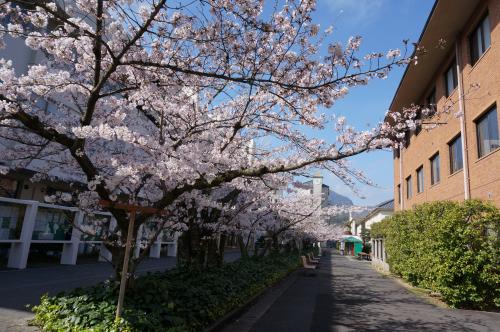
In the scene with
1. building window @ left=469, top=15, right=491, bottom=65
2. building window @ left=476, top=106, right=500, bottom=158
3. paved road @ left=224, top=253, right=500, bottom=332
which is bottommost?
paved road @ left=224, top=253, right=500, bottom=332

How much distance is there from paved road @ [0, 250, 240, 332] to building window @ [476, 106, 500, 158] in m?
13.4

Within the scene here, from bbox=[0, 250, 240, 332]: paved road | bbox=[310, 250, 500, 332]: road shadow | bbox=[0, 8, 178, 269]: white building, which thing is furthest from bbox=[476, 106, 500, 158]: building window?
bbox=[0, 250, 240, 332]: paved road

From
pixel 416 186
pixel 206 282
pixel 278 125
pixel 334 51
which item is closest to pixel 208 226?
pixel 206 282

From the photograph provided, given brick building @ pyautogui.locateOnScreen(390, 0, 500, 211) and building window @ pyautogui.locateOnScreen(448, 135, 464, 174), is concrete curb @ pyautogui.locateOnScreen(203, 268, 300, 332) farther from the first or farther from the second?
building window @ pyautogui.locateOnScreen(448, 135, 464, 174)

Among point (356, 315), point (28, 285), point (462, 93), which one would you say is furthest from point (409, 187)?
point (28, 285)

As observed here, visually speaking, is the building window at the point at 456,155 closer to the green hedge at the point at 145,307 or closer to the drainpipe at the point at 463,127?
the drainpipe at the point at 463,127

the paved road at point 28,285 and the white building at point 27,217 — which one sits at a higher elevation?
the white building at point 27,217

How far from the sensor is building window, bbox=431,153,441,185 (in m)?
19.0

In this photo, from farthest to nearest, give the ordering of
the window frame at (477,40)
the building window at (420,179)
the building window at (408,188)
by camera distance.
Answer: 1. the building window at (408,188)
2. the building window at (420,179)
3. the window frame at (477,40)

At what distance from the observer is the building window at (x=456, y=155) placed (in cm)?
1572

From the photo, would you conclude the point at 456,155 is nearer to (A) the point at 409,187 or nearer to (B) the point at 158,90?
(A) the point at 409,187

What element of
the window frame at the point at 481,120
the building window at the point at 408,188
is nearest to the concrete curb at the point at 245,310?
the window frame at the point at 481,120

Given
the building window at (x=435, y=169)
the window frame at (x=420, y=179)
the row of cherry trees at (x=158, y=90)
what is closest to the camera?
the row of cherry trees at (x=158, y=90)

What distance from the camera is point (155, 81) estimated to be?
649cm
